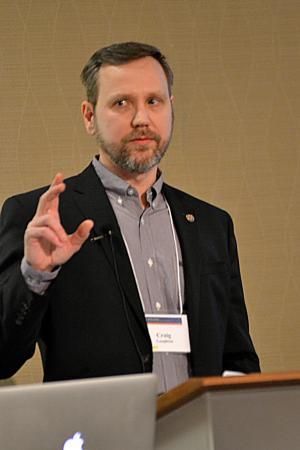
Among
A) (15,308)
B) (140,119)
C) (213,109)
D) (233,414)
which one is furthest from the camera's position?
(213,109)

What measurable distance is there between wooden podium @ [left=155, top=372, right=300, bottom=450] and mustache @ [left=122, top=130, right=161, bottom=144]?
1123 mm

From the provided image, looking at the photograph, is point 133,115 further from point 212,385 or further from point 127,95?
point 212,385

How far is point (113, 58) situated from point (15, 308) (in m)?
0.91

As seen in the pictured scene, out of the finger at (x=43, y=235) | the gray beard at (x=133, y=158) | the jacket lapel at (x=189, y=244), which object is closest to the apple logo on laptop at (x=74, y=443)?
the finger at (x=43, y=235)

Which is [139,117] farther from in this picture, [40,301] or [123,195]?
[40,301]

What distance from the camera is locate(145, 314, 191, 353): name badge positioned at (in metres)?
2.64

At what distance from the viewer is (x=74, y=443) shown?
1.67 meters

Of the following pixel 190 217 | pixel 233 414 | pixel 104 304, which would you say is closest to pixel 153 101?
pixel 190 217

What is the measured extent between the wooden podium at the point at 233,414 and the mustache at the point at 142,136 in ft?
3.68

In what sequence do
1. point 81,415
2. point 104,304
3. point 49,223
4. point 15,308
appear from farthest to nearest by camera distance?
point 104,304 < point 15,308 < point 49,223 < point 81,415

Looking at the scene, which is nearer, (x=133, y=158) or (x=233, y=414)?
(x=233, y=414)

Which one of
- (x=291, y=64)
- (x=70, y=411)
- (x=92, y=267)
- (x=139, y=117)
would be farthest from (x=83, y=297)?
(x=291, y=64)

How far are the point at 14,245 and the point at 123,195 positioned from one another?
0.41 metres

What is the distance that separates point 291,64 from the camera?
3867mm
